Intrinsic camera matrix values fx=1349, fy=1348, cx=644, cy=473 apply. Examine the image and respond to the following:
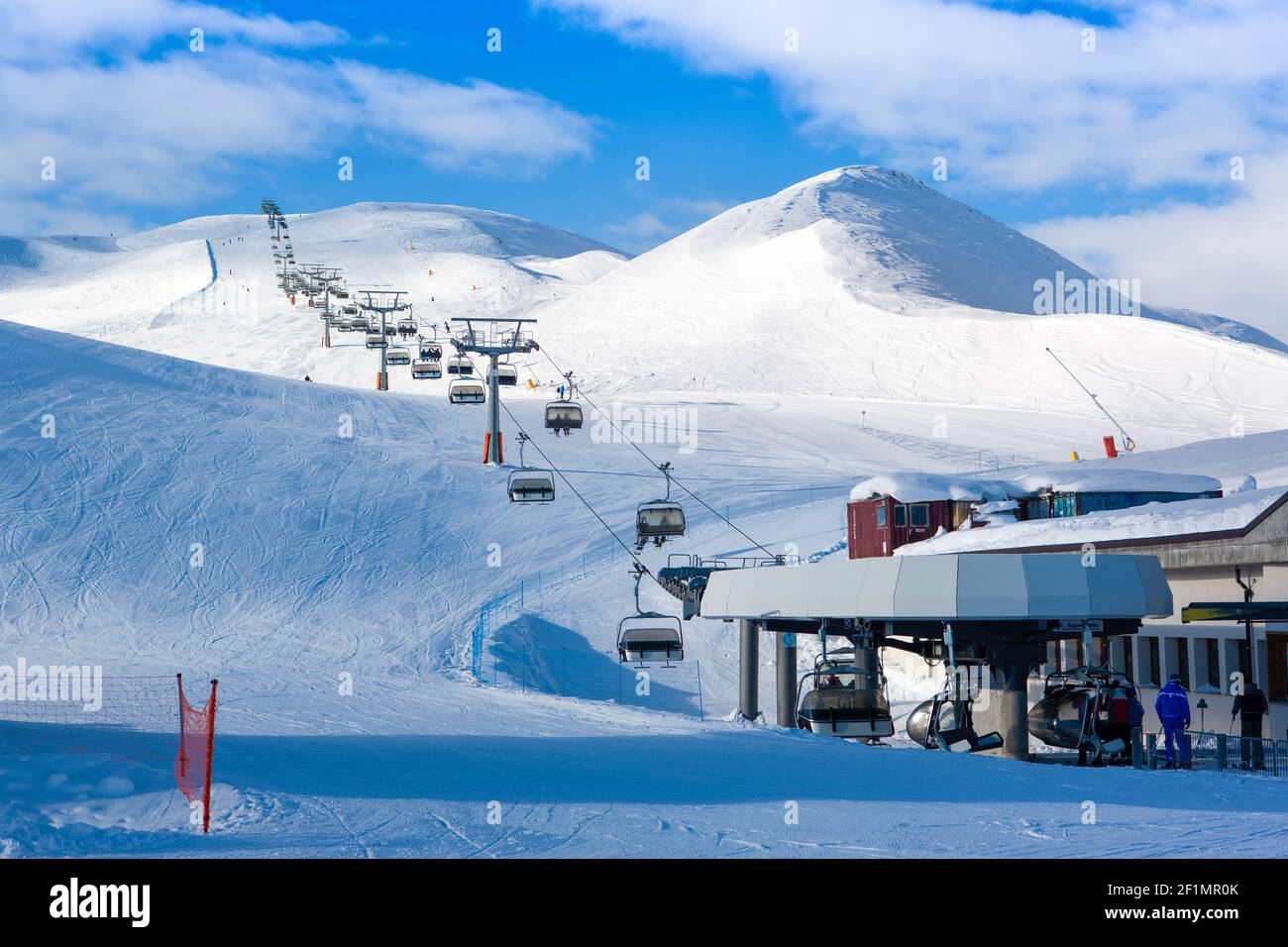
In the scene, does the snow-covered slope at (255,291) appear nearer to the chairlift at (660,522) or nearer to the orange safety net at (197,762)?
the chairlift at (660,522)

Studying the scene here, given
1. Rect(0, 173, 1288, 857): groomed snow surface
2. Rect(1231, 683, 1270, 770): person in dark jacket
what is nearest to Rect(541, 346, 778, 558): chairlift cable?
Rect(0, 173, 1288, 857): groomed snow surface

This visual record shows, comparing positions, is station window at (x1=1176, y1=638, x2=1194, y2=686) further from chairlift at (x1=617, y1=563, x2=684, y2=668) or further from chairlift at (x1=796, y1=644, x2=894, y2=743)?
chairlift at (x1=617, y1=563, x2=684, y2=668)

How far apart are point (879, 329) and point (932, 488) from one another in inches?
2410

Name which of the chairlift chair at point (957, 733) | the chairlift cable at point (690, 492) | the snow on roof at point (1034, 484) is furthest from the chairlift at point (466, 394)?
the chairlift chair at point (957, 733)

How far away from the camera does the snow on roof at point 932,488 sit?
116 feet

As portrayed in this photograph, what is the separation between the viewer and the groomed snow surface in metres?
11.1

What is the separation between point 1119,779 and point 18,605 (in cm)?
2594

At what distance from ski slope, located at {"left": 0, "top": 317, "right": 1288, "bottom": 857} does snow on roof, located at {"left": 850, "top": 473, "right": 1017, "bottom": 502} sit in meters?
2.90

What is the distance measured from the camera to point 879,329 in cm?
9612

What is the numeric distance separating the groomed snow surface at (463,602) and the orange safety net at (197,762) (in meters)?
0.20

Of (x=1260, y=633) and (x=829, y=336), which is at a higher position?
(x=829, y=336)

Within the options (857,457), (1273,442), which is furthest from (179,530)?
(1273,442)
